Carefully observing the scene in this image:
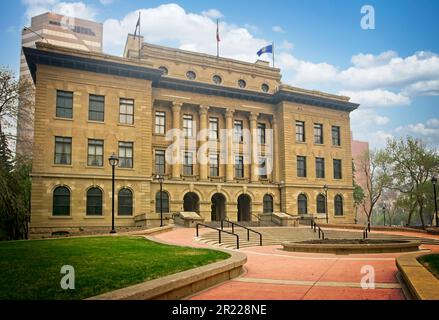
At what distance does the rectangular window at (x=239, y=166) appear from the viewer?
40938mm

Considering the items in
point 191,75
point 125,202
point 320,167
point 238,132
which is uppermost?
point 191,75

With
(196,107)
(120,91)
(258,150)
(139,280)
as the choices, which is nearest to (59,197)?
(120,91)

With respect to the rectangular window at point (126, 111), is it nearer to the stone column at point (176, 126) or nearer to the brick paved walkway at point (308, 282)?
the stone column at point (176, 126)

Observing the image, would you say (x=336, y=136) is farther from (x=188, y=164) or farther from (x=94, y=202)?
(x=94, y=202)

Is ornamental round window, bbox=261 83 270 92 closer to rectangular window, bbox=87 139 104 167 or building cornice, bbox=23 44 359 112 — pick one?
building cornice, bbox=23 44 359 112

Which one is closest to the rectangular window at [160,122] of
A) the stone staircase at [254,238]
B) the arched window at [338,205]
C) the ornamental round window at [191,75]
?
the ornamental round window at [191,75]

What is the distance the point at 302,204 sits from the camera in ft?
137

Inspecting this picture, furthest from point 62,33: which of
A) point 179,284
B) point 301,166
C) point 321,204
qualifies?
point 179,284

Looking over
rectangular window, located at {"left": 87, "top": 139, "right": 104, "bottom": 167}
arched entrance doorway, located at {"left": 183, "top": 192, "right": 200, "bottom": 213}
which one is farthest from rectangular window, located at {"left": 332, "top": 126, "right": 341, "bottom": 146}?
rectangular window, located at {"left": 87, "top": 139, "right": 104, "bottom": 167}

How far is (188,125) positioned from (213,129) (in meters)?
2.96

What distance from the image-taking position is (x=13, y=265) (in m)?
9.21

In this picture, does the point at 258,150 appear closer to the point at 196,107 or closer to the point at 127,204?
the point at 196,107

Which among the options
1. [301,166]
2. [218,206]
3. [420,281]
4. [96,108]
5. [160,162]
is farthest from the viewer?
[301,166]
